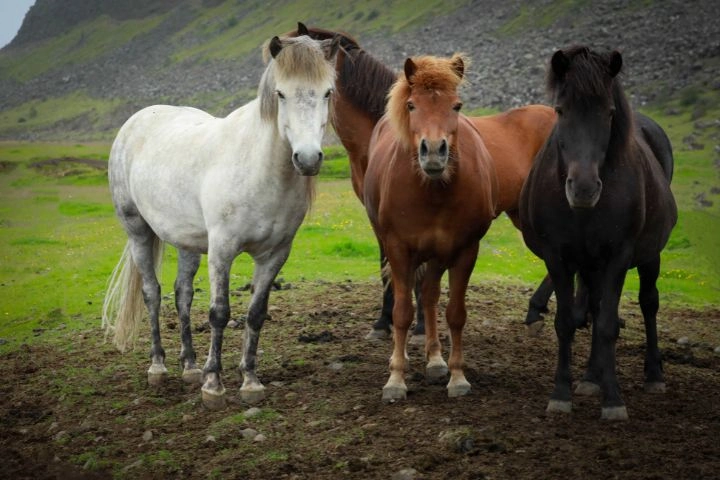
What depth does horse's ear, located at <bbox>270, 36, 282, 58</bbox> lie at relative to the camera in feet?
22.5

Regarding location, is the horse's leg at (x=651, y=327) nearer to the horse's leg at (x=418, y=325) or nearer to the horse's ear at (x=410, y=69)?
the horse's leg at (x=418, y=325)

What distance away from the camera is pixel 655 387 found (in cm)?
716

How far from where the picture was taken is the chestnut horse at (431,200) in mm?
6641

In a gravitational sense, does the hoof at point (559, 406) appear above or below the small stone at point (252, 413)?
above

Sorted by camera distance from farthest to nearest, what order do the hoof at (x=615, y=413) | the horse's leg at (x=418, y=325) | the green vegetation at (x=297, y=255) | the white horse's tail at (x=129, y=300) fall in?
the green vegetation at (x=297, y=255), the horse's leg at (x=418, y=325), the white horse's tail at (x=129, y=300), the hoof at (x=615, y=413)

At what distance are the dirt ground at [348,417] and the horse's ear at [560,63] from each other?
252cm

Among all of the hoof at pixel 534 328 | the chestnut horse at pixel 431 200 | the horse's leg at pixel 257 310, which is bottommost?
the hoof at pixel 534 328

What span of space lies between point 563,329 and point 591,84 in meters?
1.90

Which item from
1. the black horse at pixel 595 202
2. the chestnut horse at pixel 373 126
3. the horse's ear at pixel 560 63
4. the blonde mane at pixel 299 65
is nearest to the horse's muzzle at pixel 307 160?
the blonde mane at pixel 299 65

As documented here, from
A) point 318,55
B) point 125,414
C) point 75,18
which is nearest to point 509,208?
point 318,55

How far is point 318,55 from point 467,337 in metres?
3.86

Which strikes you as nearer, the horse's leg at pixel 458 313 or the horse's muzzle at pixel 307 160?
the horse's muzzle at pixel 307 160

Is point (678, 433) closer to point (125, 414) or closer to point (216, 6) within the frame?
point (125, 414)

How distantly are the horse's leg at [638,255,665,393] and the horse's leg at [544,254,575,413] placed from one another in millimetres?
1049
